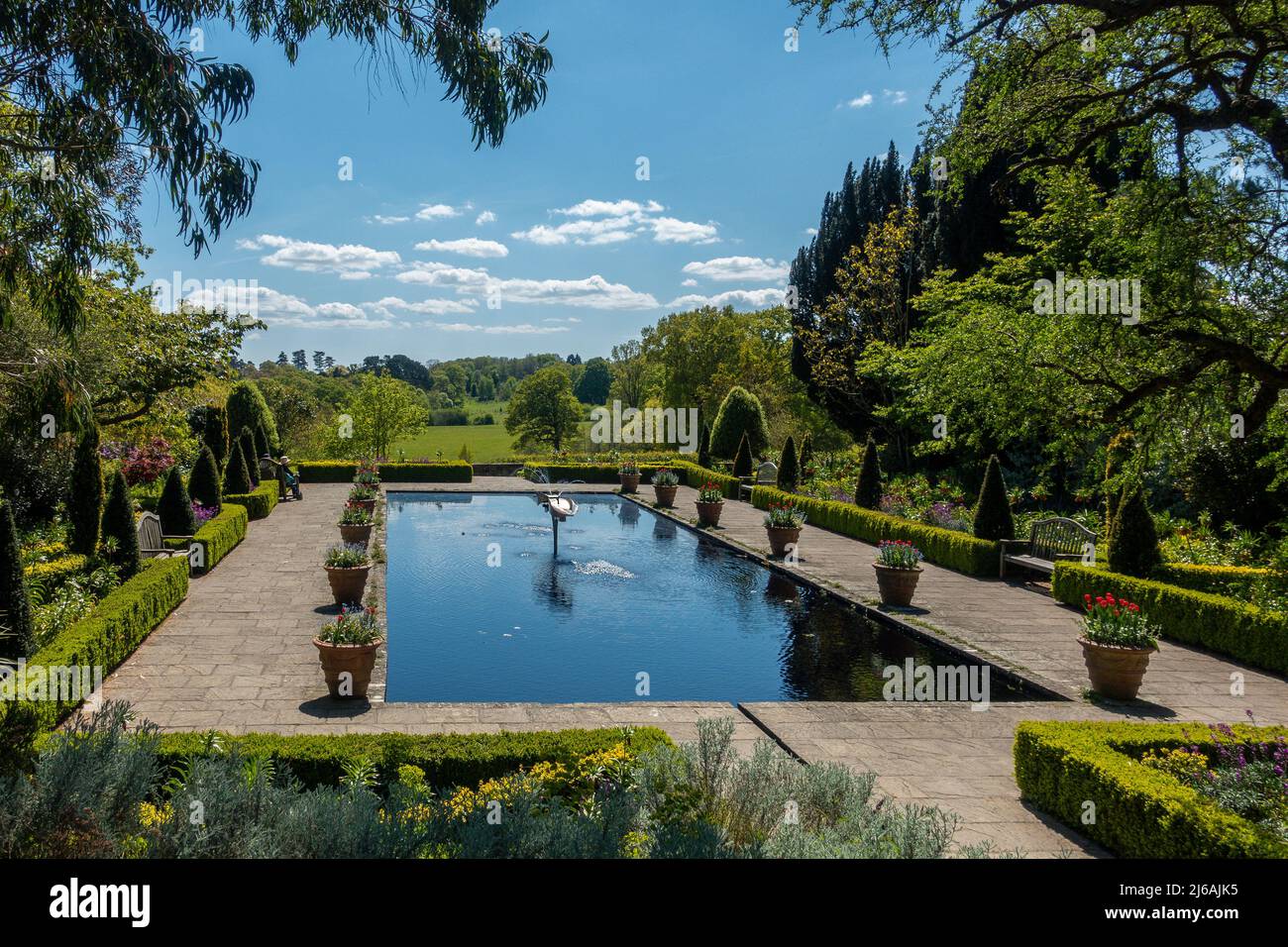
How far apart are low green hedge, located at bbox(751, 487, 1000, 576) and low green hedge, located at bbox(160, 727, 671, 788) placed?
33.4 feet

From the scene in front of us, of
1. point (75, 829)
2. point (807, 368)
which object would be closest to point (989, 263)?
point (807, 368)

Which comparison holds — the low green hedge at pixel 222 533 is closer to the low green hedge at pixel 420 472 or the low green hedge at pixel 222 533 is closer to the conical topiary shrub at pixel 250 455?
the conical topiary shrub at pixel 250 455

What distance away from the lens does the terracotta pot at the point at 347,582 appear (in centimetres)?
1084

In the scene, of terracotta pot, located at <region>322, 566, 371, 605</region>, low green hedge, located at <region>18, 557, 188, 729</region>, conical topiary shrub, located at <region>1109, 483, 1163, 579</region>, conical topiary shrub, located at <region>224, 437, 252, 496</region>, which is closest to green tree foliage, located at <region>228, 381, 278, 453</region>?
conical topiary shrub, located at <region>224, 437, 252, 496</region>

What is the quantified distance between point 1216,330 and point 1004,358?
2003mm

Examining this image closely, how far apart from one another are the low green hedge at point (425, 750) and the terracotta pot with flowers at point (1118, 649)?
4.82 m

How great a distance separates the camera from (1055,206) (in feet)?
32.7

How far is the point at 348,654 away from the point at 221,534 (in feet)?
27.5

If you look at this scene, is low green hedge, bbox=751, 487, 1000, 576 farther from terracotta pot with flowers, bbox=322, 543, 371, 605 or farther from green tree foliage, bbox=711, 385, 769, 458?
terracotta pot with flowers, bbox=322, 543, 371, 605

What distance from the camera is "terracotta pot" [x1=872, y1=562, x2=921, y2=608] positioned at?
1177 cm

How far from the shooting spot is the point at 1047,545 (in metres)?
14.2

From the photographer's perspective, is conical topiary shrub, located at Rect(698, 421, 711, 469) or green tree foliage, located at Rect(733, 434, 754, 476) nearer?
green tree foliage, located at Rect(733, 434, 754, 476)

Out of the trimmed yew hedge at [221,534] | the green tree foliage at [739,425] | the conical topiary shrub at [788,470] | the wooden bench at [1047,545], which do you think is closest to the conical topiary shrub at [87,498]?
the trimmed yew hedge at [221,534]

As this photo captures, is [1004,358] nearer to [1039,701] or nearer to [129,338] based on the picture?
[1039,701]
